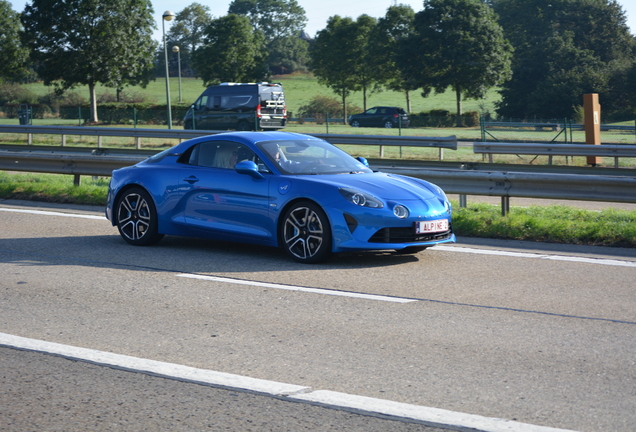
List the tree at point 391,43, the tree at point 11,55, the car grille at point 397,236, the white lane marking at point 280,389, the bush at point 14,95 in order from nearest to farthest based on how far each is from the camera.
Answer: the white lane marking at point 280,389 → the car grille at point 397,236 → the tree at point 391,43 → the tree at point 11,55 → the bush at point 14,95

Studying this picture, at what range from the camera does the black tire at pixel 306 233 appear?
802cm

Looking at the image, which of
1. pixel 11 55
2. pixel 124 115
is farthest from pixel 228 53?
pixel 124 115

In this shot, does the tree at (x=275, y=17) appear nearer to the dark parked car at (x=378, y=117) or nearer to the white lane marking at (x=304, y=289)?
the dark parked car at (x=378, y=117)

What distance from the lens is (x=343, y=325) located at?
5.82m

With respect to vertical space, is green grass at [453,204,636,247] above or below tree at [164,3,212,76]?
below

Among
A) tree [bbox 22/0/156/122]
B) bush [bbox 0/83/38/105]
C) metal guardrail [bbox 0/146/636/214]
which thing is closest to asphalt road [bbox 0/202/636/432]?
metal guardrail [bbox 0/146/636/214]

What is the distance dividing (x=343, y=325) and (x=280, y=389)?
147cm

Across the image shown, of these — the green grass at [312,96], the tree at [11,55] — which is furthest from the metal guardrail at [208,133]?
the green grass at [312,96]

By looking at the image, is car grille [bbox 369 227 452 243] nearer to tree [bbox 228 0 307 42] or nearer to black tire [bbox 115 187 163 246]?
black tire [bbox 115 187 163 246]

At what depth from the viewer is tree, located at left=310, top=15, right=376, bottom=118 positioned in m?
66.1

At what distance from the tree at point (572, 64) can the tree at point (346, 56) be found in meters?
11.6


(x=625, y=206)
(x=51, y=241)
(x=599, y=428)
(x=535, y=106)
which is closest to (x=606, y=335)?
(x=599, y=428)

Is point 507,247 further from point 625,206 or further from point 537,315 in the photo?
point 625,206

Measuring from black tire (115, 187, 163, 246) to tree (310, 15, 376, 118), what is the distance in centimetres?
5588
